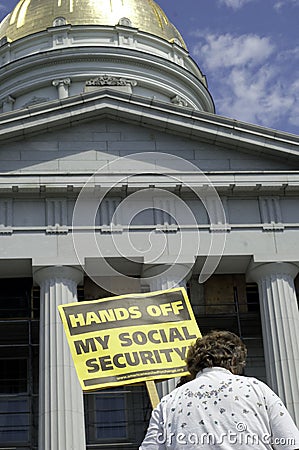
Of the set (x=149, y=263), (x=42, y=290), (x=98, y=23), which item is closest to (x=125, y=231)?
(x=149, y=263)

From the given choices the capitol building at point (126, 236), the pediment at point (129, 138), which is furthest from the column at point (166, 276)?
the pediment at point (129, 138)

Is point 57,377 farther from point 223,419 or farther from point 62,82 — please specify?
point 62,82

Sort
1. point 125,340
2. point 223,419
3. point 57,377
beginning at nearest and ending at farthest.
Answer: point 223,419, point 125,340, point 57,377

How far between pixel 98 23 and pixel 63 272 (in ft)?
90.2

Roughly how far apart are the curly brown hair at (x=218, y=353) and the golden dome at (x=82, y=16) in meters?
42.1

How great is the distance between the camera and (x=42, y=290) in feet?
73.7

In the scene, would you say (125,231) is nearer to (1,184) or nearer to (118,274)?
(118,274)

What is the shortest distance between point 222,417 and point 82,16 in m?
43.7

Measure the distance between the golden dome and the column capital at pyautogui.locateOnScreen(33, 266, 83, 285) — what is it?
1056 inches

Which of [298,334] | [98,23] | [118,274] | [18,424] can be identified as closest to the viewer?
[298,334]

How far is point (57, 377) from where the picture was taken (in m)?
20.9

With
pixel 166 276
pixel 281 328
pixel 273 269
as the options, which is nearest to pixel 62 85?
pixel 166 276

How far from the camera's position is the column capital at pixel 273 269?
2297 centimetres

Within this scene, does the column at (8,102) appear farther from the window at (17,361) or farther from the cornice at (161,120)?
the window at (17,361)
